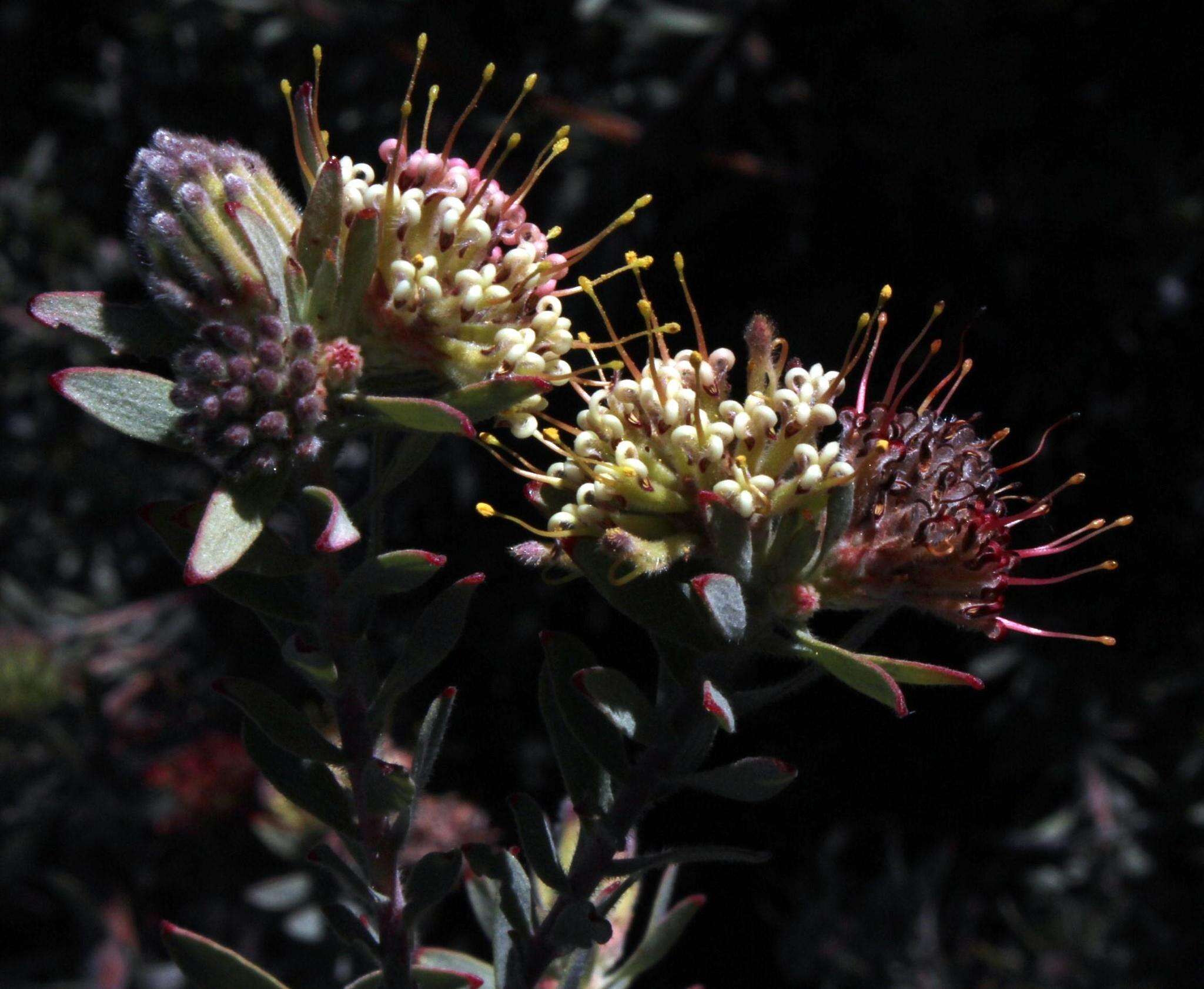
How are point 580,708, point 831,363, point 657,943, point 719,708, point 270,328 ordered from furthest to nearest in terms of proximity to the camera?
point 831,363, point 657,943, point 580,708, point 270,328, point 719,708

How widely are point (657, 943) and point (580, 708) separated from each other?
44 centimetres

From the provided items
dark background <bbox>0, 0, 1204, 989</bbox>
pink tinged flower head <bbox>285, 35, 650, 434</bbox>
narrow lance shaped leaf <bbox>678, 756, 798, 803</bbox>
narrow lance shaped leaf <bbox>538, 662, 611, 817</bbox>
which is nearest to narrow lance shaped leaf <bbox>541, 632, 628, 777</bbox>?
narrow lance shaped leaf <bbox>538, 662, 611, 817</bbox>

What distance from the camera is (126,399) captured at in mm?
1308

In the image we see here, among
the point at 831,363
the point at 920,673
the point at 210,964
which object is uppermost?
the point at 920,673

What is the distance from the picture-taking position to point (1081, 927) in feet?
12.1

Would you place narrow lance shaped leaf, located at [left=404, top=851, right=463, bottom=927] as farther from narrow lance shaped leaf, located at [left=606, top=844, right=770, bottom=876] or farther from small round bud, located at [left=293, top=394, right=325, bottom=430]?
small round bud, located at [left=293, top=394, right=325, bottom=430]

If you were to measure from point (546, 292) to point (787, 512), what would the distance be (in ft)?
1.38

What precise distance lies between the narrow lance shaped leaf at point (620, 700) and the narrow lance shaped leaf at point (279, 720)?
30cm

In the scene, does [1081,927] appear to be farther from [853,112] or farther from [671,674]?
[671,674]

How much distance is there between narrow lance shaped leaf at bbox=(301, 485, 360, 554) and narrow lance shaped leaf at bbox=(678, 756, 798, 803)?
1.50ft

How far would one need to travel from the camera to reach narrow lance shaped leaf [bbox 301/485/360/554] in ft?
4.01

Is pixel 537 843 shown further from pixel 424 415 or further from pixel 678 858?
pixel 424 415

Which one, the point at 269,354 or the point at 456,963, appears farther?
the point at 456,963

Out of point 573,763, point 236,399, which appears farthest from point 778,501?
point 236,399
